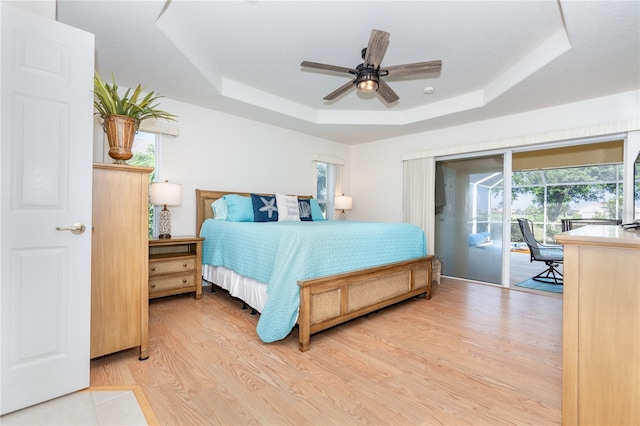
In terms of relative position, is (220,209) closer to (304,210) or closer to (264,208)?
(264,208)

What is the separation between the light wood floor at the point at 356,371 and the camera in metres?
1.47

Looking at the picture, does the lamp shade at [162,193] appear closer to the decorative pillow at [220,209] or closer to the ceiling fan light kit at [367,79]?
the decorative pillow at [220,209]

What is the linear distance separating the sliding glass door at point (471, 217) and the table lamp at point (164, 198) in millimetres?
3800

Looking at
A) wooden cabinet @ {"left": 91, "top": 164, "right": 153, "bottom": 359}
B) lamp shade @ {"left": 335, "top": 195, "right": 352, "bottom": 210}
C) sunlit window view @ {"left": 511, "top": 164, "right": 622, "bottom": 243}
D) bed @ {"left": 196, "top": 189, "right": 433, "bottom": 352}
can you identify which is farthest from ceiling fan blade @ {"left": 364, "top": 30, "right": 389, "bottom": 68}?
sunlit window view @ {"left": 511, "top": 164, "right": 622, "bottom": 243}

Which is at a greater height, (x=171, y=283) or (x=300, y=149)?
(x=300, y=149)

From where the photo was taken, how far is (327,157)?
530 centimetres

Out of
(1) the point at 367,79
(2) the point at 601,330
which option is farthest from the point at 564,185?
(2) the point at 601,330

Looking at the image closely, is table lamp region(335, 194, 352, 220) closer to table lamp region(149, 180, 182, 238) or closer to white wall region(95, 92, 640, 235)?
white wall region(95, 92, 640, 235)

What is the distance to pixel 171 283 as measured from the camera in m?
3.10

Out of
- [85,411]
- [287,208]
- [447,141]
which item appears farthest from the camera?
A: [447,141]

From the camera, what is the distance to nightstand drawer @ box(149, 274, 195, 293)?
2.98m

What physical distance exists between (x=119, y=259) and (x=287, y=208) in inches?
90.8

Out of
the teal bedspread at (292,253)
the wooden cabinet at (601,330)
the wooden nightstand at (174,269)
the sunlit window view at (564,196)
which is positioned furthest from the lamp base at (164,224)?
the sunlit window view at (564,196)

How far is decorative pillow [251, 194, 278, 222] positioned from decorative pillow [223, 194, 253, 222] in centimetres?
6
